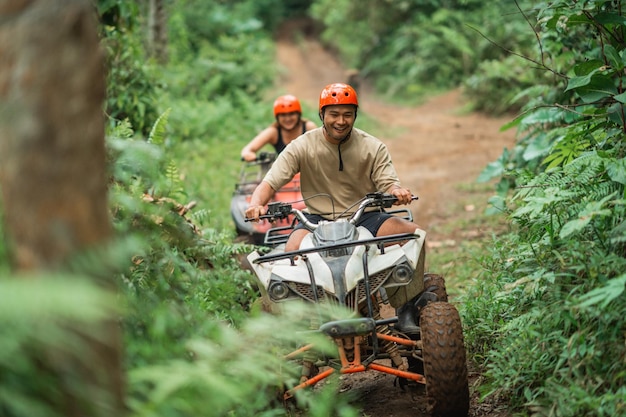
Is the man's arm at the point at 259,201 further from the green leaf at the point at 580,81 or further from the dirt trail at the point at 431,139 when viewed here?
the dirt trail at the point at 431,139

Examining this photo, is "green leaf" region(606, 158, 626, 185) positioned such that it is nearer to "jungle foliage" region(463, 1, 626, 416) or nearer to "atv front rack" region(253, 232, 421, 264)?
"jungle foliage" region(463, 1, 626, 416)

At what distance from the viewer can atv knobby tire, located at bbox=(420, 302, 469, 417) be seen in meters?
4.34

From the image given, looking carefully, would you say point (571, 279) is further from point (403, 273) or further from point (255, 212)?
point (255, 212)

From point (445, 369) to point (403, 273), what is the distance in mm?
727

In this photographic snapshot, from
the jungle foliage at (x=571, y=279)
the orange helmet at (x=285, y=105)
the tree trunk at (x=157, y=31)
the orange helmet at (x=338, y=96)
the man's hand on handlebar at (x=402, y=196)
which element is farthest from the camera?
the tree trunk at (x=157, y=31)

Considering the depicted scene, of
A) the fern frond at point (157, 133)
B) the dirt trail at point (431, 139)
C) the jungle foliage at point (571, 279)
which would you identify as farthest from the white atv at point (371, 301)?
the dirt trail at point (431, 139)

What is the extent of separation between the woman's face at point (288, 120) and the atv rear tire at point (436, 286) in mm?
3912

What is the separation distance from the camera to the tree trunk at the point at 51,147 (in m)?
2.47

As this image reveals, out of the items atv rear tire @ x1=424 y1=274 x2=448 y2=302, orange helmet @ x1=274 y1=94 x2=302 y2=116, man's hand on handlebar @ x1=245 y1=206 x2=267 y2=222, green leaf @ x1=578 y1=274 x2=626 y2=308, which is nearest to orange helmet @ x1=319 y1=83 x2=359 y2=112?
man's hand on handlebar @ x1=245 y1=206 x2=267 y2=222

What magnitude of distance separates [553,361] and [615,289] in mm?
714

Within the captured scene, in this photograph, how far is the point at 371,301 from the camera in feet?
15.7

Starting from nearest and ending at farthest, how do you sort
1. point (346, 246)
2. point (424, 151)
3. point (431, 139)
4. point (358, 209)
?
point (346, 246)
point (358, 209)
point (424, 151)
point (431, 139)

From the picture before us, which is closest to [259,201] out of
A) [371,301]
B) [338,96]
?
[338,96]

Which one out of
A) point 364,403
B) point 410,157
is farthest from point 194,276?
point 410,157
